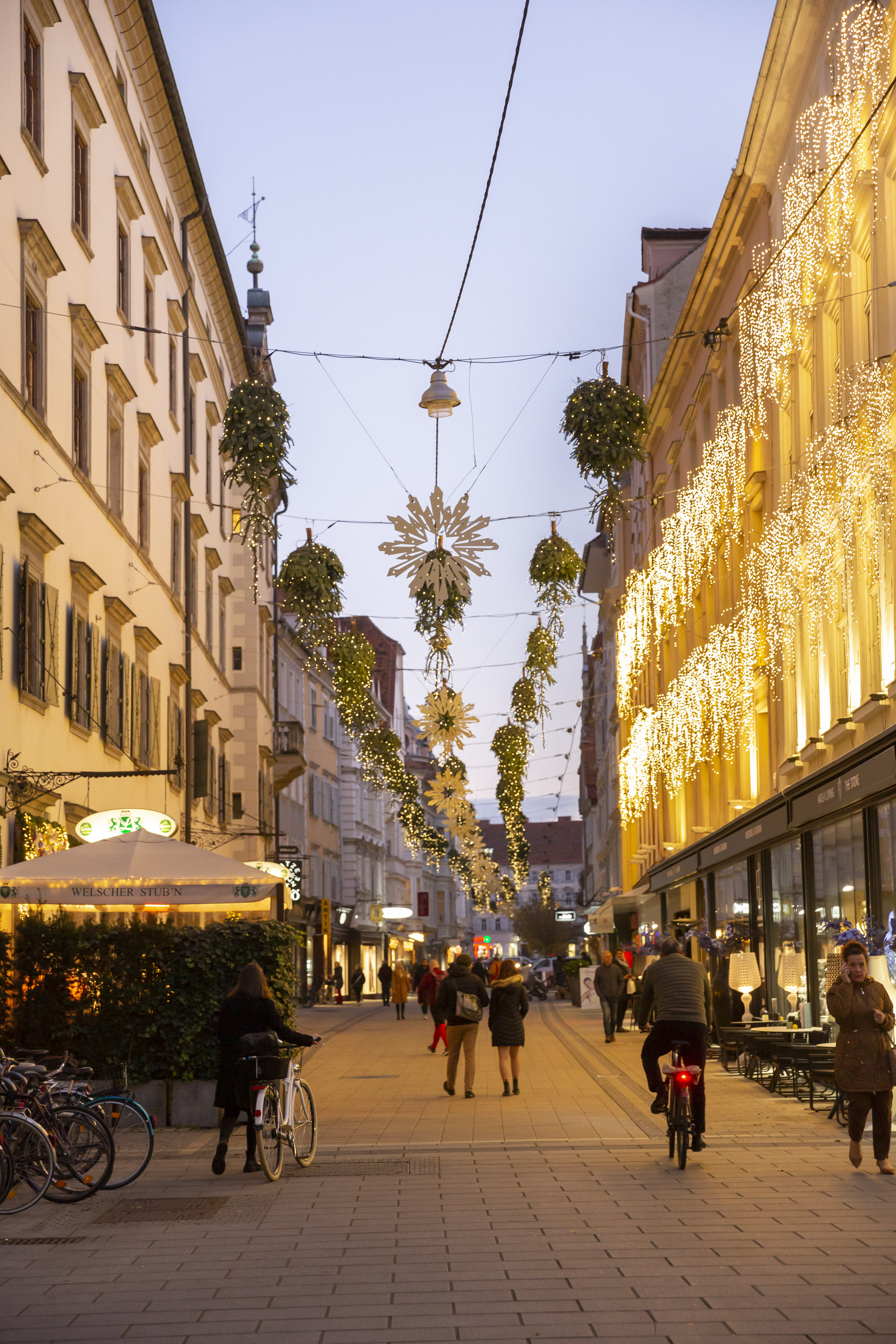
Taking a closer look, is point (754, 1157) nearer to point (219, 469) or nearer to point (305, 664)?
point (305, 664)

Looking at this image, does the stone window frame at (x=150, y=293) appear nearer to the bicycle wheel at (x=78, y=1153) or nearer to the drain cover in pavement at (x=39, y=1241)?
the bicycle wheel at (x=78, y=1153)

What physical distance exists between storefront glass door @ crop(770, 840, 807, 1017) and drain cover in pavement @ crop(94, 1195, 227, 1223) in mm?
11488

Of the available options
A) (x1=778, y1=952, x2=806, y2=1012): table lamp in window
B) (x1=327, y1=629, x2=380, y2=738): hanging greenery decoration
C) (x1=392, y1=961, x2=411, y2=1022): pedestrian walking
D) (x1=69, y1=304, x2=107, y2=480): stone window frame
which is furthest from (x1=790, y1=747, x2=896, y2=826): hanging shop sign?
(x1=392, y1=961, x2=411, y2=1022): pedestrian walking

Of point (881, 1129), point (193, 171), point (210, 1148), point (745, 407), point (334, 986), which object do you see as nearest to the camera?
point (881, 1129)

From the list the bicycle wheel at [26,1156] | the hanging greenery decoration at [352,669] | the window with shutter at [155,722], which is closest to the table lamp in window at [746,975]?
the hanging greenery decoration at [352,669]

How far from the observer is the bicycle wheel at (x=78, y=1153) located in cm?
1143

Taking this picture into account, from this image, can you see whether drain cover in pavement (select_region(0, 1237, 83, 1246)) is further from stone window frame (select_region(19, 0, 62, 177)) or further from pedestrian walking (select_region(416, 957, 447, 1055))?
pedestrian walking (select_region(416, 957, 447, 1055))

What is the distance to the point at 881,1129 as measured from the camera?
39.8 feet

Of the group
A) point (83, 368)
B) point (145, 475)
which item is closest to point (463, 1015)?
point (83, 368)

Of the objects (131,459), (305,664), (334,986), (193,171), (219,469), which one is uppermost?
(193,171)

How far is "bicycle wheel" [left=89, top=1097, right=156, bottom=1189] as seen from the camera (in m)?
11.7

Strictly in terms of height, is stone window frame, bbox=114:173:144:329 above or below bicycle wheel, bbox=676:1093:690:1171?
above

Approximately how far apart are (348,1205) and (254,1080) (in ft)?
6.03

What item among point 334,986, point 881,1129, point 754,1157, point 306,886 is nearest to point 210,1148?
point 754,1157
